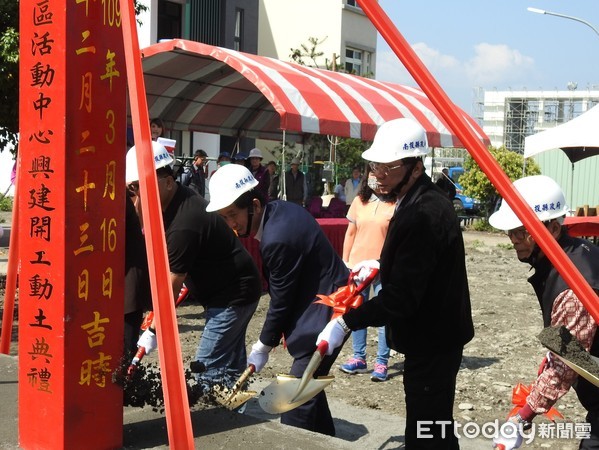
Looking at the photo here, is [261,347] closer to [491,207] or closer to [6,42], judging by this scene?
[6,42]

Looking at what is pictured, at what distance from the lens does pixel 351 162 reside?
22703 mm

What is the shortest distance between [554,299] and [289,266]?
1.46 meters

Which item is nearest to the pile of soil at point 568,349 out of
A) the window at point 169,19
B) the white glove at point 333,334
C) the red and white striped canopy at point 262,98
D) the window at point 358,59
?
the white glove at point 333,334

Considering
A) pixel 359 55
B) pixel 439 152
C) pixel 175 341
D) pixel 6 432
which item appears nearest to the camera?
pixel 175 341

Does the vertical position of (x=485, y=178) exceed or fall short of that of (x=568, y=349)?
it exceeds it

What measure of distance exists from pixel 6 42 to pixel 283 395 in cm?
738

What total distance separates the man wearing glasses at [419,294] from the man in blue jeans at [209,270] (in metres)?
1.21

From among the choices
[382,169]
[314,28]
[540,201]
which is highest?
[314,28]

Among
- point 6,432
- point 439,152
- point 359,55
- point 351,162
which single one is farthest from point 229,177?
point 439,152

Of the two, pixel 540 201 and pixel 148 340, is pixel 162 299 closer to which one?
pixel 540 201

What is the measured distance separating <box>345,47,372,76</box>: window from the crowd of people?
2757 cm

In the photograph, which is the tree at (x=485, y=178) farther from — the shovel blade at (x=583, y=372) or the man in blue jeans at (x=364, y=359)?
the shovel blade at (x=583, y=372)

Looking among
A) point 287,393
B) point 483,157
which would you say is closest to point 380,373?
point 287,393

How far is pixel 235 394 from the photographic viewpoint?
4207 millimetres
